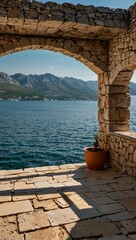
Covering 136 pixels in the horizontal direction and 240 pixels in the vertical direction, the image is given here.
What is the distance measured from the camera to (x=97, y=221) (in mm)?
3092

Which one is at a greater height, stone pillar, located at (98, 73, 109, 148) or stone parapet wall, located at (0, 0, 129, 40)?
stone parapet wall, located at (0, 0, 129, 40)

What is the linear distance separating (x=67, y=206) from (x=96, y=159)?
2187 mm

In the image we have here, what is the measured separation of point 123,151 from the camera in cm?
525

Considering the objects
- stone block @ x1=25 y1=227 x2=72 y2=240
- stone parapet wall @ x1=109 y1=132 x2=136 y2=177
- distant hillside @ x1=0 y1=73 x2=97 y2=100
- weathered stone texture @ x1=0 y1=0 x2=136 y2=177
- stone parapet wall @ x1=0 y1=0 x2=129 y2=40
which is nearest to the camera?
stone block @ x1=25 y1=227 x2=72 y2=240

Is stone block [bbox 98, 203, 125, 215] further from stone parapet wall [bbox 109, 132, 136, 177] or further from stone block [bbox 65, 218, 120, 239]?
stone parapet wall [bbox 109, 132, 136, 177]

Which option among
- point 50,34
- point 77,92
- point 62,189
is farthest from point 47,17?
point 77,92

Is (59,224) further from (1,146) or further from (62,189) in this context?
(1,146)

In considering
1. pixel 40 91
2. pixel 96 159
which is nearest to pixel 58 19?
pixel 96 159

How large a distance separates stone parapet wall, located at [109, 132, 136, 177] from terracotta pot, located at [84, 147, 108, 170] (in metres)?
0.24

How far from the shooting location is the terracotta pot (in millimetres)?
5578

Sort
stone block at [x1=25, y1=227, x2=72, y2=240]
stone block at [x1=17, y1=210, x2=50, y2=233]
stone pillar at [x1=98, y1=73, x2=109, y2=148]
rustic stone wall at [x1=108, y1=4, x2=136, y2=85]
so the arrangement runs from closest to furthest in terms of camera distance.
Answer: stone block at [x1=25, y1=227, x2=72, y2=240] → stone block at [x1=17, y1=210, x2=50, y2=233] → rustic stone wall at [x1=108, y1=4, x2=136, y2=85] → stone pillar at [x1=98, y1=73, x2=109, y2=148]

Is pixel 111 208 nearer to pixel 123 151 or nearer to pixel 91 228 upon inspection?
pixel 91 228

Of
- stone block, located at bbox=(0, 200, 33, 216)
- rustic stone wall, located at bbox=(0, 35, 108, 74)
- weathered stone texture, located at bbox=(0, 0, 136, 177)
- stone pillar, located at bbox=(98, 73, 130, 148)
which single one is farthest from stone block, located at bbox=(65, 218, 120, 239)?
rustic stone wall, located at bbox=(0, 35, 108, 74)

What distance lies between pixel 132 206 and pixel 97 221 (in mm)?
740
